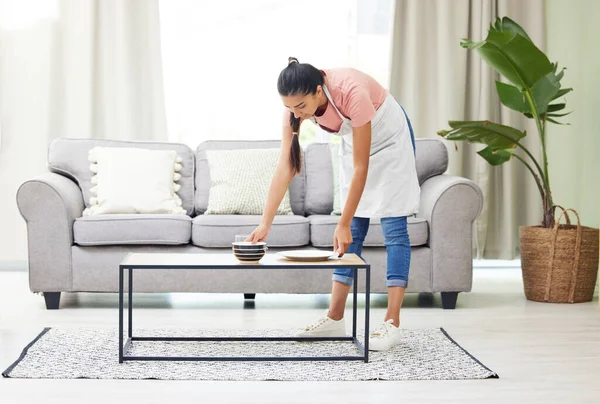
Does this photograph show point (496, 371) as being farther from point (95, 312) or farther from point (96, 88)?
point (96, 88)

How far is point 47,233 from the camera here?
3752mm

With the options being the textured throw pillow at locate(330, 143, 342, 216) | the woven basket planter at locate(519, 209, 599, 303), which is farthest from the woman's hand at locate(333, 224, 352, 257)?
the woven basket planter at locate(519, 209, 599, 303)

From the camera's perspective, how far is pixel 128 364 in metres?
2.65

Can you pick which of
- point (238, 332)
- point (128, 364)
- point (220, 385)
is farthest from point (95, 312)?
point (220, 385)

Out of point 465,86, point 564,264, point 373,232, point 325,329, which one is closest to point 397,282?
point 325,329

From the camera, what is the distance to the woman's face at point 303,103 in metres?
2.60

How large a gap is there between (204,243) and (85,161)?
863 millimetres

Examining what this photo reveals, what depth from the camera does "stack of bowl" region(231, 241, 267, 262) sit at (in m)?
2.58

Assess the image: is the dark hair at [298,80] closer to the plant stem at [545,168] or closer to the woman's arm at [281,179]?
the woman's arm at [281,179]

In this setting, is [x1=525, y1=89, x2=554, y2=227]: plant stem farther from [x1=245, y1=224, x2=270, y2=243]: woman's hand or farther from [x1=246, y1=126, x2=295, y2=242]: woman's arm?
[x1=245, y1=224, x2=270, y2=243]: woman's hand

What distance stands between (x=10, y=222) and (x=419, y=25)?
9.35 ft

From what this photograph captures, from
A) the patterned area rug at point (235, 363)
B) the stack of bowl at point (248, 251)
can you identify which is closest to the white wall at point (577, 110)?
the patterned area rug at point (235, 363)

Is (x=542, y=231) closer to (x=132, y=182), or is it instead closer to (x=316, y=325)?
(x=316, y=325)

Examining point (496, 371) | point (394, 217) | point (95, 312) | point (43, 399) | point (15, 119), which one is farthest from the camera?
point (15, 119)
